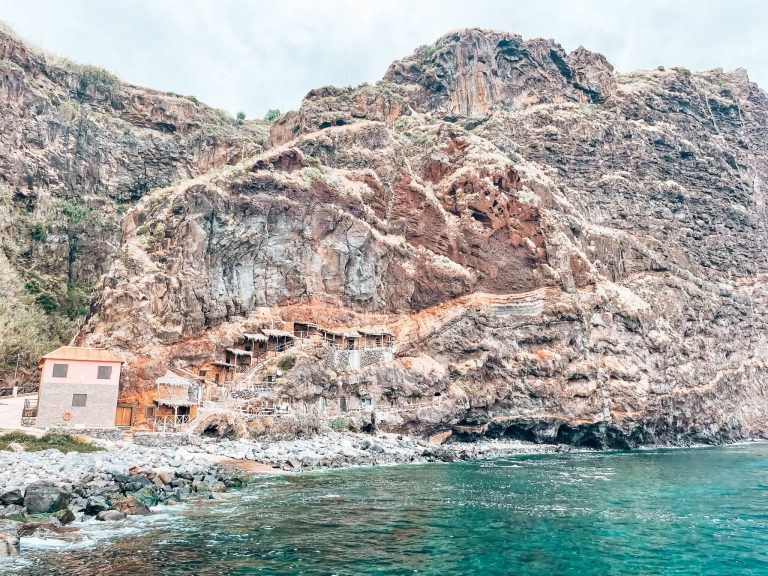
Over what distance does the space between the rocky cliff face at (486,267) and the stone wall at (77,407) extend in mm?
7968

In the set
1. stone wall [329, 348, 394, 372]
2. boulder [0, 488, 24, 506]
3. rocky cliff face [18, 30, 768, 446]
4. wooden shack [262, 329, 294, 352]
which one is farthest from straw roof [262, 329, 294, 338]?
boulder [0, 488, 24, 506]

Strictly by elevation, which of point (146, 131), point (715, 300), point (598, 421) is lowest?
point (598, 421)

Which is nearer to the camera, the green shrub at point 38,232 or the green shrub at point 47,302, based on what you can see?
the green shrub at point 47,302

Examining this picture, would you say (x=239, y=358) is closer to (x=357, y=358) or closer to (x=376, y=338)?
(x=357, y=358)

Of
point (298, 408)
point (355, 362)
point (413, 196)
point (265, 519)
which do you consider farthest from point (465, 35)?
point (265, 519)

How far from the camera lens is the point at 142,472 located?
3152cm

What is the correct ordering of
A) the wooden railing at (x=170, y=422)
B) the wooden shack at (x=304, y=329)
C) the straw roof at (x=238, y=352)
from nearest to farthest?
1. the wooden railing at (x=170, y=422)
2. the straw roof at (x=238, y=352)
3. the wooden shack at (x=304, y=329)

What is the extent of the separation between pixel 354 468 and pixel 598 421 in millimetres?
39568

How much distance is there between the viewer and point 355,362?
213ft

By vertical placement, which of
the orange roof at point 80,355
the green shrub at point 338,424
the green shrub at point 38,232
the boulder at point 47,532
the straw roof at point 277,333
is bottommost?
the boulder at point 47,532

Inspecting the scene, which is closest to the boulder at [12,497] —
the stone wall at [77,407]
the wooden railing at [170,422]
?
the stone wall at [77,407]

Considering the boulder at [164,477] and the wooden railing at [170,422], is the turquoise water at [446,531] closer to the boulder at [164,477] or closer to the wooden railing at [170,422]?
the boulder at [164,477]

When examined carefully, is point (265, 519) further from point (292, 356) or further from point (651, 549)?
point (292, 356)

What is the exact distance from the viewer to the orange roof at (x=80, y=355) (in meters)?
44.6
